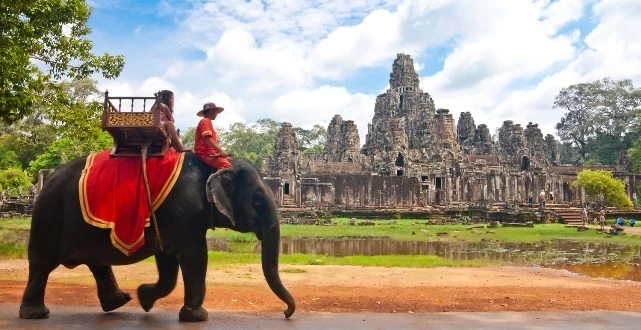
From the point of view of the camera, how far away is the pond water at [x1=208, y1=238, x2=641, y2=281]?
60.0 feet

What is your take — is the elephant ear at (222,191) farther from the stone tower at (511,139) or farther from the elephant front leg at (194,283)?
the stone tower at (511,139)

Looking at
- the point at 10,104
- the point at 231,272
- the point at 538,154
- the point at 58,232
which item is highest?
the point at 538,154

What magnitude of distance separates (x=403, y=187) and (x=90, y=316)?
45.7m

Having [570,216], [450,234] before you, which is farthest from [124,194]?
[570,216]

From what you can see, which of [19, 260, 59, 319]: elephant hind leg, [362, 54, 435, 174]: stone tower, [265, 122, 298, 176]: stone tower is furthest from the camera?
[362, 54, 435, 174]: stone tower

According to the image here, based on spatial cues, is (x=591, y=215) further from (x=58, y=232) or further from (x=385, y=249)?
(x=58, y=232)

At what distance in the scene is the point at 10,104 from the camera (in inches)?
484

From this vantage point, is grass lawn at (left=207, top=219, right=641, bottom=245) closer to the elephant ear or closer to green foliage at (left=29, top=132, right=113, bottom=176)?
the elephant ear

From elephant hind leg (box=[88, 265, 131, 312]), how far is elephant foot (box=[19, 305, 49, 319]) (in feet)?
2.25

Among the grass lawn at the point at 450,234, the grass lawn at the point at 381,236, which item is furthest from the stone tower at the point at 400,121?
the grass lawn at the point at 450,234

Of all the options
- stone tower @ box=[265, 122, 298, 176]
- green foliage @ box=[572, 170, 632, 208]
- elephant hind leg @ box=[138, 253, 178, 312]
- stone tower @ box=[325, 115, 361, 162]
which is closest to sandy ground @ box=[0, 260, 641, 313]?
elephant hind leg @ box=[138, 253, 178, 312]

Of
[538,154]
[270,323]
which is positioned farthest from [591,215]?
[270,323]

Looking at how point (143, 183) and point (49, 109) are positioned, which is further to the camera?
point (49, 109)

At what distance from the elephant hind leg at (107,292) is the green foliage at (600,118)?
82546mm
